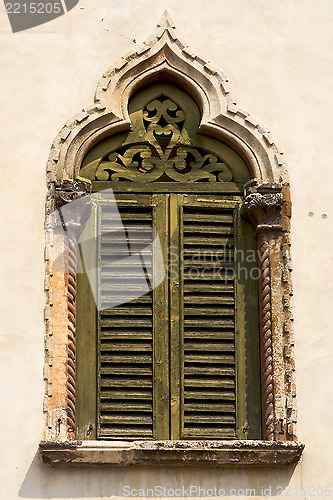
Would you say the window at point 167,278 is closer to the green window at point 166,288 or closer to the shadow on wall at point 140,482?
the green window at point 166,288

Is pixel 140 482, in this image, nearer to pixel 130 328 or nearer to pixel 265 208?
pixel 130 328

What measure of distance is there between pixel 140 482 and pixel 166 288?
1.46m

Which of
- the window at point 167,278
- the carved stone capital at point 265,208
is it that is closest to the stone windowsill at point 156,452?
the window at point 167,278

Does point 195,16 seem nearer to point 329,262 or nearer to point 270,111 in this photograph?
point 270,111

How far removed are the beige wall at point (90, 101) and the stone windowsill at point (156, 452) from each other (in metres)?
0.09

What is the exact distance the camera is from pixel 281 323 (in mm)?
10719

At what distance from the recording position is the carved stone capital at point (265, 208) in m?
10.9

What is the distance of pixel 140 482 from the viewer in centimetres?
1028

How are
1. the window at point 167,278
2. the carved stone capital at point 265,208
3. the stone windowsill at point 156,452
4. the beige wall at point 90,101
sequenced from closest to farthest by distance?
the stone windowsill at point 156,452, the beige wall at point 90,101, the window at point 167,278, the carved stone capital at point 265,208

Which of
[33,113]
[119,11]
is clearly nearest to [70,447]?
[33,113]

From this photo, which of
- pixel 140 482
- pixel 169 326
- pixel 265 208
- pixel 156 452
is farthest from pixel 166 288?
pixel 140 482

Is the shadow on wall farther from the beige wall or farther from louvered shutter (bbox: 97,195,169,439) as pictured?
louvered shutter (bbox: 97,195,169,439)

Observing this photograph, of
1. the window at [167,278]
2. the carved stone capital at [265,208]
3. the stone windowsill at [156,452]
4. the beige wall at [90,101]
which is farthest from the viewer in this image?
the carved stone capital at [265,208]

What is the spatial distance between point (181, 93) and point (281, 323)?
6.48ft
